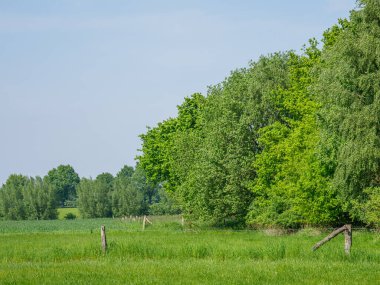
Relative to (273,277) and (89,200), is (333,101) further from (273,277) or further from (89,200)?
(89,200)

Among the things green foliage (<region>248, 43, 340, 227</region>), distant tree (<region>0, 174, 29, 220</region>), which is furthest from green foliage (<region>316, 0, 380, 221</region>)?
distant tree (<region>0, 174, 29, 220</region>)

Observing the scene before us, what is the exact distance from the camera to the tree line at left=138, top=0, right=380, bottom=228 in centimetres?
4216

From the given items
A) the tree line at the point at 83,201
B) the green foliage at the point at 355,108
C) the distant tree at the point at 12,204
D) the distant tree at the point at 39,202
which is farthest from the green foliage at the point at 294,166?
the distant tree at the point at 12,204

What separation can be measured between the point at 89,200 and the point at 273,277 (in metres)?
129

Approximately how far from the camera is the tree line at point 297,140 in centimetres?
4216

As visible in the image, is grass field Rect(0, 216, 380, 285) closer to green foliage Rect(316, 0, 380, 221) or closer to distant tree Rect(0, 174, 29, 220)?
green foliage Rect(316, 0, 380, 221)

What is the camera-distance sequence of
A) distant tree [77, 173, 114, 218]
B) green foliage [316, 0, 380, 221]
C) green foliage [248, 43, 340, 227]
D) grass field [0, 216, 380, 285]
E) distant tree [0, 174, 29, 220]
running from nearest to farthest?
grass field [0, 216, 380, 285] → green foliage [316, 0, 380, 221] → green foliage [248, 43, 340, 227] → distant tree [0, 174, 29, 220] → distant tree [77, 173, 114, 218]

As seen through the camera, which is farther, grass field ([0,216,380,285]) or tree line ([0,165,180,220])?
tree line ([0,165,180,220])

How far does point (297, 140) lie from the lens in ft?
165

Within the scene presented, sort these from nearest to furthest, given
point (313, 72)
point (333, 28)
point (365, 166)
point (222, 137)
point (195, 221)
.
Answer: point (365, 166) → point (313, 72) → point (333, 28) → point (222, 137) → point (195, 221)

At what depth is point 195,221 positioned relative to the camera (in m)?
66.9

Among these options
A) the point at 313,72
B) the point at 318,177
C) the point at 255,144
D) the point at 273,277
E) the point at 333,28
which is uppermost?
the point at 333,28

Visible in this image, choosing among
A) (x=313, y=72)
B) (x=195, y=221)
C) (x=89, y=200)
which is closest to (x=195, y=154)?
(x=195, y=221)

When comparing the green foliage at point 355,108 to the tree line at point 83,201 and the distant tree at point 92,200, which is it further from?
the distant tree at point 92,200
